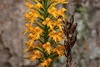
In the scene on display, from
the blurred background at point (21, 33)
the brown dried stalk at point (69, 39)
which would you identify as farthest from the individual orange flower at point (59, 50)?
the blurred background at point (21, 33)

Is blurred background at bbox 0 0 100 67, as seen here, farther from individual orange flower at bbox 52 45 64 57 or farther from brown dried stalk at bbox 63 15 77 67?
brown dried stalk at bbox 63 15 77 67

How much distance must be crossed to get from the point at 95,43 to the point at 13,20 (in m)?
2.14

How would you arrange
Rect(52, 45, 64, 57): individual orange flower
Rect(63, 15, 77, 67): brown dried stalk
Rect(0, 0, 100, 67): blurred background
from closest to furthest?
Rect(63, 15, 77, 67): brown dried stalk < Rect(52, 45, 64, 57): individual orange flower < Rect(0, 0, 100, 67): blurred background

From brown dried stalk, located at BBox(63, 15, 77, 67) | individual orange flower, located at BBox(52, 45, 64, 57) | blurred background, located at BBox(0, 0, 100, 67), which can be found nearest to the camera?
brown dried stalk, located at BBox(63, 15, 77, 67)

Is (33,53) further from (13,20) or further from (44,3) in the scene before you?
(13,20)

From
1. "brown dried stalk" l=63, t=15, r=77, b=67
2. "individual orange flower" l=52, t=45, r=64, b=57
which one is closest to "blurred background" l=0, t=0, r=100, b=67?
"individual orange flower" l=52, t=45, r=64, b=57

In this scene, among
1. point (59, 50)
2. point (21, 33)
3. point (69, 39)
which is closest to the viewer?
point (69, 39)

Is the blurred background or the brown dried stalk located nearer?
the brown dried stalk

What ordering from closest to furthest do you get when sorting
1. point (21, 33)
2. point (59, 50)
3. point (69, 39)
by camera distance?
point (69, 39) → point (59, 50) → point (21, 33)

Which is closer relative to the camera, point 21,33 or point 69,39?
point 69,39

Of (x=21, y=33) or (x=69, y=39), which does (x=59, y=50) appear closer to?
(x=69, y=39)

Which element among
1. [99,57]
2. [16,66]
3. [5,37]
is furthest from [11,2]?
[99,57]

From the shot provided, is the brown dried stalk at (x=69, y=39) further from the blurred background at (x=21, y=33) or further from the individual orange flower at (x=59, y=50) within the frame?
the blurred background at (x=21, y=33)

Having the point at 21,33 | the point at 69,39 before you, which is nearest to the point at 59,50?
the point at 69,39
